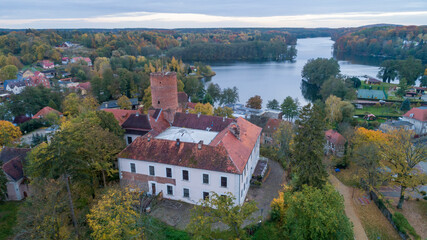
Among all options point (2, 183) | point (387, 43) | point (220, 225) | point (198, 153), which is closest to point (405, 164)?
point (220, 225)

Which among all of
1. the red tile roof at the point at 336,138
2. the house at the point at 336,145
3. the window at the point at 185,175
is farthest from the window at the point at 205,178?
the red tile roof at the point at 336,138

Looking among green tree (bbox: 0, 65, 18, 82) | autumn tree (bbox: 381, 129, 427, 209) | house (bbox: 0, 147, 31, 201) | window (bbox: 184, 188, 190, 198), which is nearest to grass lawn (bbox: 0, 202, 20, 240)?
house (bbox: 0, 147, 31, 201)

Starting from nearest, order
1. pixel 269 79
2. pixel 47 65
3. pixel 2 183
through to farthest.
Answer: pixel 2 183 → pixel 269 79 → pixel 47 65

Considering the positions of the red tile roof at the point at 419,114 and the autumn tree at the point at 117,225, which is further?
the red tile roof at the point at 419,114

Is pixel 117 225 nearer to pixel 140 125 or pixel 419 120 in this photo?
pixel 140 125

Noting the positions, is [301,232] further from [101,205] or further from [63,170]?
[63,170]

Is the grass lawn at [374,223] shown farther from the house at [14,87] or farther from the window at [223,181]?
the house at [14,87]

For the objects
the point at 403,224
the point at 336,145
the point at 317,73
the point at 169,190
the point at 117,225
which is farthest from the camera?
the point at 317,73

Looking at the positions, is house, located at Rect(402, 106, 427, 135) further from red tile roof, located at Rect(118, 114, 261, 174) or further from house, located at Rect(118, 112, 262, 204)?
red tile roof, located at Rect(118, 114, 261, 174)
